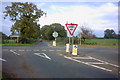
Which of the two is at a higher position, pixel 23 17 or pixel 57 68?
pixel 23 17

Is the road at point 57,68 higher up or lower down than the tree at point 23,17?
lower down

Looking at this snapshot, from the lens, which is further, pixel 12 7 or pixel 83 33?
pixel 83 33

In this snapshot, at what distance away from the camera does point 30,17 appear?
1596 inches

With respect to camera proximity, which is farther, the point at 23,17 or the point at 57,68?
the point at 23,17

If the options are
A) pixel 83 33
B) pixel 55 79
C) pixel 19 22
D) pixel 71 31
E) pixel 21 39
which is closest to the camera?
pixel 55 79

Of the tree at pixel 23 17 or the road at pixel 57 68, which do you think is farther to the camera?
the tree at pixel 23 17

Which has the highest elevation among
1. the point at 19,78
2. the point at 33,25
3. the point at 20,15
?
the point at 20,15

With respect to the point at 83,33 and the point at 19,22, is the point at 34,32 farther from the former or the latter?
the point at 83,33

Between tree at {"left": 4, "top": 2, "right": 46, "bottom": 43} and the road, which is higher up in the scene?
tree at {"left": 4, "top": 2, "right": 46, "bottom": 43}

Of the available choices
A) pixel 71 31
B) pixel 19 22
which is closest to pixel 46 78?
pixel 71 31

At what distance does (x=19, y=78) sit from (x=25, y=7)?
35763 mm

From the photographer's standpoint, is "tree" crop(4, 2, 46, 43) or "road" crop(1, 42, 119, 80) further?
"tree" crop(4, 2, 46, 43)

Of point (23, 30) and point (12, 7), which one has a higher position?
point (12, 7)

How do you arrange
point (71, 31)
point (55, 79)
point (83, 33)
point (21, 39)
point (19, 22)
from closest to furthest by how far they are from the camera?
1. point (55, 79)
2. point (71, 31)
3. point (19, 22)
4. point (21, 39)
5. point (83, 33)
